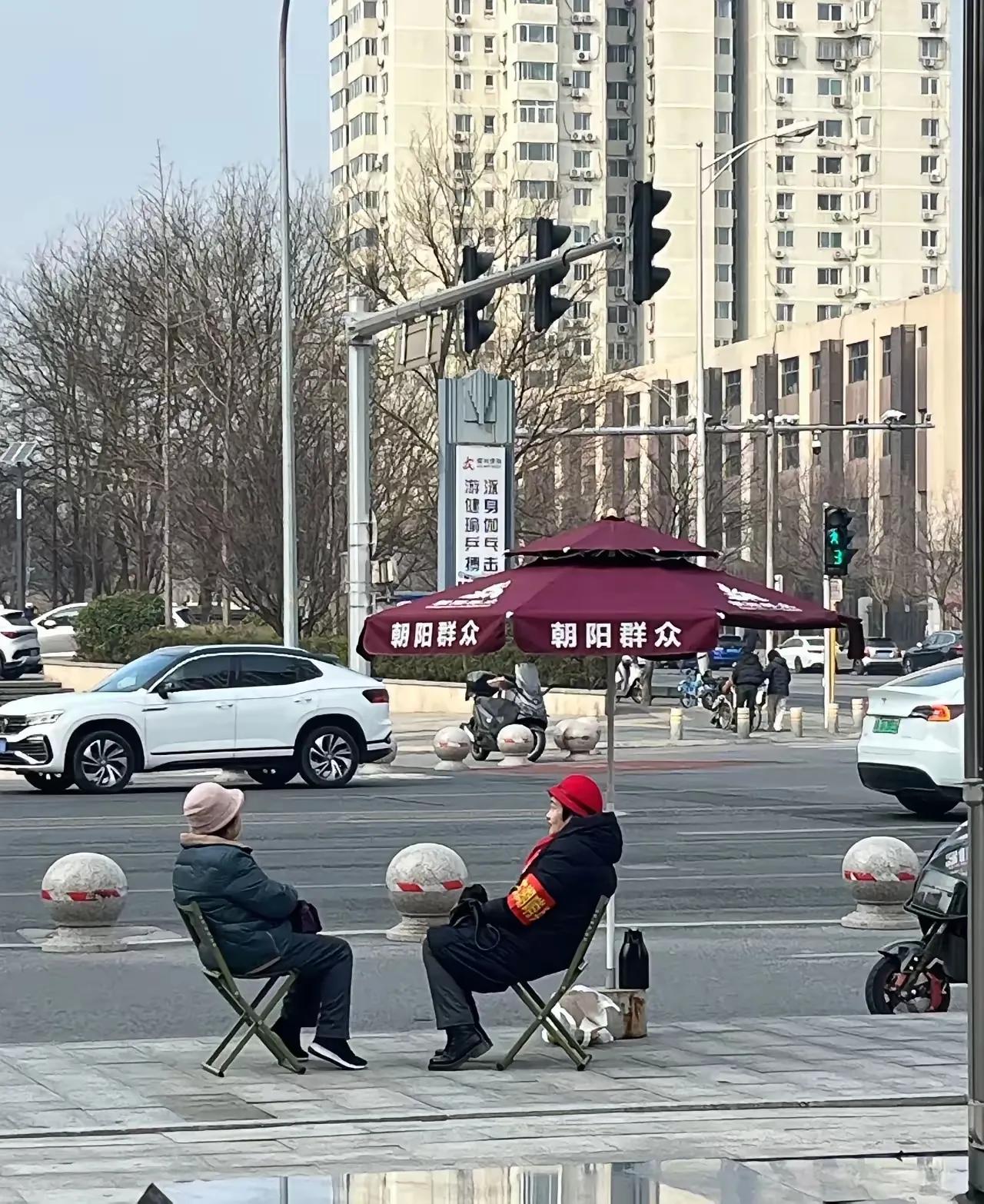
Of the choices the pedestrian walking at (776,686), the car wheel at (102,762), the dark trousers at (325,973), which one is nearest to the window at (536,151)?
the pedestrian walking at (776,686)

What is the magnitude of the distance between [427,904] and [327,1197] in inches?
276

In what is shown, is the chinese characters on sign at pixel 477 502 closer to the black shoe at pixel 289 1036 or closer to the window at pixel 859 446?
the black shoe at pixel 289 1036

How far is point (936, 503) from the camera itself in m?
91.4

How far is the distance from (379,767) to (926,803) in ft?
32.8

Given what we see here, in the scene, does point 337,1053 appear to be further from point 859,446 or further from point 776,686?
point 859,446

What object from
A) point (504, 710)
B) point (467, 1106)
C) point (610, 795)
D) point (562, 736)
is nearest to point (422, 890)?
point (610, 795)

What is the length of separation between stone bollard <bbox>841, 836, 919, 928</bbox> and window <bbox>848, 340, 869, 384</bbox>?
88.7 metres

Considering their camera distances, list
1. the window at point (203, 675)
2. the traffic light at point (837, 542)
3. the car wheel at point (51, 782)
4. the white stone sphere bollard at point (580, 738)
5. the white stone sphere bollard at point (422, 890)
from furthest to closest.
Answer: the traffic light at point (837, 542)
the white stone sphere bollard at point (580, 738)
the window at point (203, 675)
the car wheel at point (51, 782)
the white stone sphere bollard at point (422, 890)

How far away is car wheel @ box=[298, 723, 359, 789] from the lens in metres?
26.0

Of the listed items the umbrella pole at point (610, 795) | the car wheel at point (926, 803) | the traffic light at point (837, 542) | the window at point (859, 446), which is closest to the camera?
the umbrella pole at point (610, 795)

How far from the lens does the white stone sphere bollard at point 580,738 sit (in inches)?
1209

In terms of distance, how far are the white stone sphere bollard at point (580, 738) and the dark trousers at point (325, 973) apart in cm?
2169

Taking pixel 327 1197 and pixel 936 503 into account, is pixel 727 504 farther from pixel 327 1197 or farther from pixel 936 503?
pixel 327 1197

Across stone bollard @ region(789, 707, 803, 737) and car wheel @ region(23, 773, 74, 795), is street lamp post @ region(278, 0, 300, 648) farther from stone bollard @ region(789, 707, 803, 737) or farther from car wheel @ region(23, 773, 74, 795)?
stone bollard @ region(789, 707, 803, 737)
